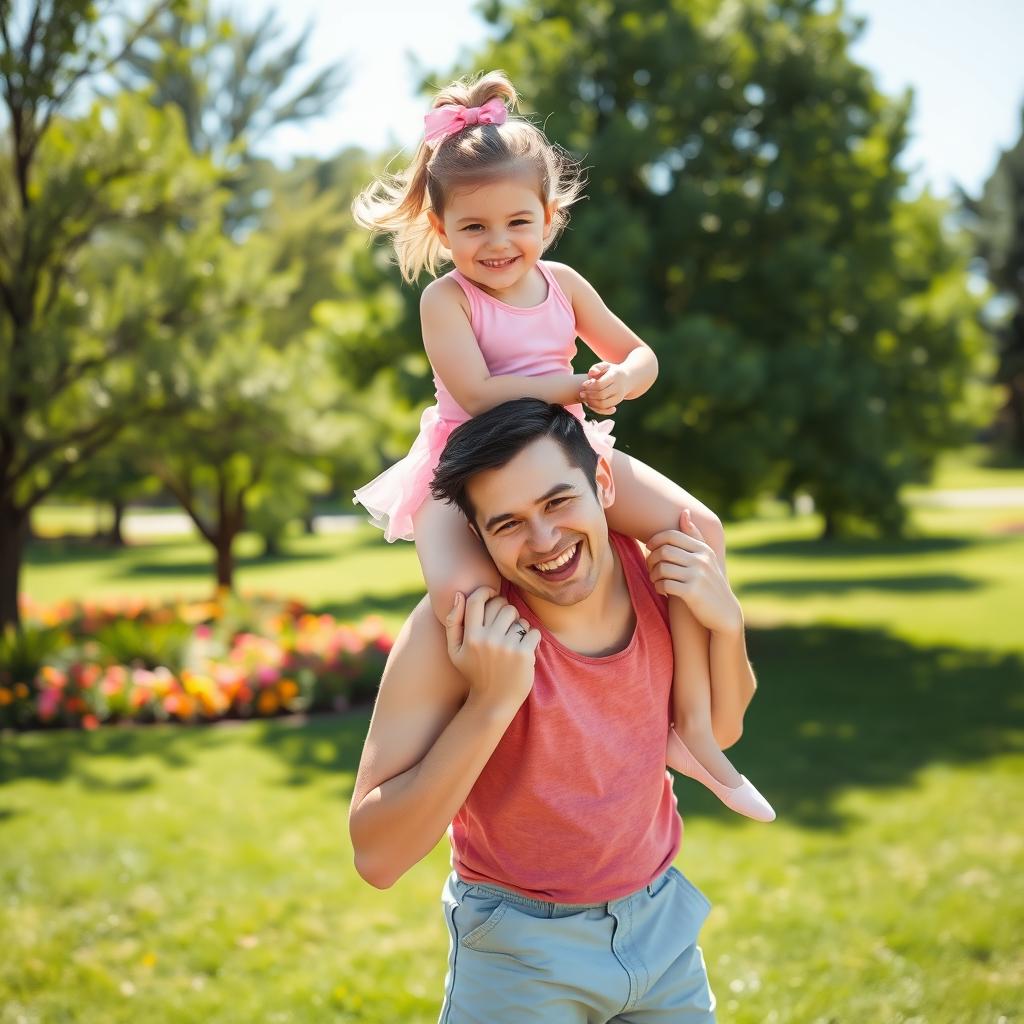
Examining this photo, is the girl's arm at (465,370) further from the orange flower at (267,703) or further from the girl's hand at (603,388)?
the orange flower at (267,703)

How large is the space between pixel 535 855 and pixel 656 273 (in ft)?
32.1

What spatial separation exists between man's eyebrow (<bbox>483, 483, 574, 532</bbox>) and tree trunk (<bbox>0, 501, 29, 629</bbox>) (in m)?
9.42

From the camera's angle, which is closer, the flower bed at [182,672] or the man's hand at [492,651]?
the man's hand at [492,651]

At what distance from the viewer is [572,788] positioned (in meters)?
2.21

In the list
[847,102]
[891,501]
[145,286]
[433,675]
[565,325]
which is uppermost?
[847,102]

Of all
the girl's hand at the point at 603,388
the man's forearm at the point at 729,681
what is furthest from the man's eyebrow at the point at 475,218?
the man's forearm at the point at 729,681

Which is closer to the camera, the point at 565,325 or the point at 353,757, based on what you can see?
the point at 565,325

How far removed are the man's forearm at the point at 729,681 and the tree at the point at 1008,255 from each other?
155 ft

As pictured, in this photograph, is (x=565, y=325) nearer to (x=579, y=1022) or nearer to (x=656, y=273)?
(x=579, y=1022)

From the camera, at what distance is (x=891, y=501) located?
1150cm

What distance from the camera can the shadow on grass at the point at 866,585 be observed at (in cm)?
1717

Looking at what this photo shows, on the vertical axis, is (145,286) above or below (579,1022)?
above

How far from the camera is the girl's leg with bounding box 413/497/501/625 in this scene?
2223mm

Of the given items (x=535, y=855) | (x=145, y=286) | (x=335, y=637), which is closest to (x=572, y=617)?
(x=535, y=855)
